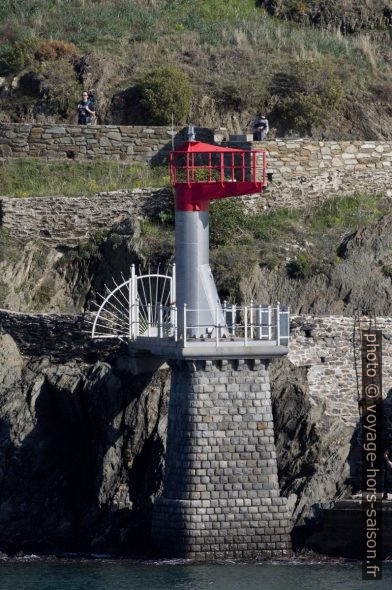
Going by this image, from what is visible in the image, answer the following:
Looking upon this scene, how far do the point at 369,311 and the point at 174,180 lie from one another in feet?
23.5

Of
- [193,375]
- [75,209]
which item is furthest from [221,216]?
[193,375]

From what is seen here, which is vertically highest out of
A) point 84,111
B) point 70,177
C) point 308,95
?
point 308,95

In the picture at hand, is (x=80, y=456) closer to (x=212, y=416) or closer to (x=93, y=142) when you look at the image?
(x=212, y=416)

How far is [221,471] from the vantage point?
63312mm

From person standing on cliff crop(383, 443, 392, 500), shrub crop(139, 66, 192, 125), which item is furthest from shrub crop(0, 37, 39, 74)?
person standing on cliff crop(383, 443, 392, 500)

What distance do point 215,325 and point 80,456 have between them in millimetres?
5600

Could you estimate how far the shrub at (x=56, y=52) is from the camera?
80125 mm

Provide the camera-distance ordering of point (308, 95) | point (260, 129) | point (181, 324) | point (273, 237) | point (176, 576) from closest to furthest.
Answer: point (176, 576) < point (181, 324) < point (273, 237) < point (260, 129) < point (308, 95)

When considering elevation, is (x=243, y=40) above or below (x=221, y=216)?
above

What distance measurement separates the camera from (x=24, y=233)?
72.8 metres

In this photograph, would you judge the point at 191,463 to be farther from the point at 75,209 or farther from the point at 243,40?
the point at 243,40

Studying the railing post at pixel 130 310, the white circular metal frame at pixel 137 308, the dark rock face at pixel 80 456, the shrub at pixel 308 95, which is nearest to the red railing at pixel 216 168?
the white circular metal frame at pixel 137 308

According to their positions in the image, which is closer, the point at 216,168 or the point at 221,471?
the point at 221,471

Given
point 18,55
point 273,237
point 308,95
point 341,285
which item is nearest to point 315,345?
point 341,285
